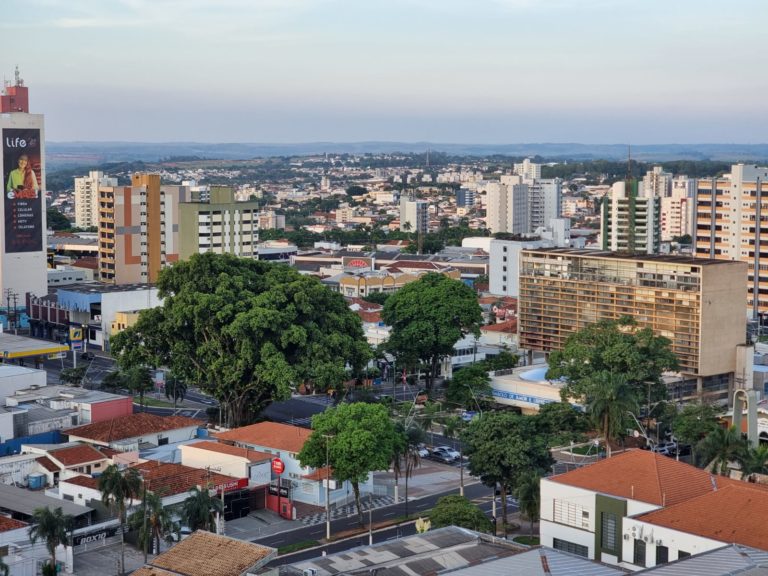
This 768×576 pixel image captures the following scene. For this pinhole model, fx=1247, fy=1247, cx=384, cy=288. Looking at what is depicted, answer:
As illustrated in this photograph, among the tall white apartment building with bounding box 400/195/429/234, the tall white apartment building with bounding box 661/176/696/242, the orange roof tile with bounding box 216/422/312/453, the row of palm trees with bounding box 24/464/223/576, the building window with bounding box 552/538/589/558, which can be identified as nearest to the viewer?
the building window with bounding box 552/538/589/558

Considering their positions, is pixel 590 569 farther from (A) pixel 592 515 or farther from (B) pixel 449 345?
(B) pixel 449 345

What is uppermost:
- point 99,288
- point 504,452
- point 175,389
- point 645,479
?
point 99,288

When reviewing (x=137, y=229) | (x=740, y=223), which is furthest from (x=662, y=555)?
(x=137, y=229)

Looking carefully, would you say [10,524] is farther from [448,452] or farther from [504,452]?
[448,452]

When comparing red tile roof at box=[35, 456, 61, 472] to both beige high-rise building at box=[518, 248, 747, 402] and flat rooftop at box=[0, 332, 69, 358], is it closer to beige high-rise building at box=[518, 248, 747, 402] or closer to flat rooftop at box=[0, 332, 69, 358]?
flat rooftop at box=[0, 332, 69, 358]

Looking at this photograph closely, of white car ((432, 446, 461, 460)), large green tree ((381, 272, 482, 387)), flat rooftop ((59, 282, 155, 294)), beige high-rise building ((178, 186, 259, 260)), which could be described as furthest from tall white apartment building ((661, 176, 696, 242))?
white car ((432, 446, 461, 460))

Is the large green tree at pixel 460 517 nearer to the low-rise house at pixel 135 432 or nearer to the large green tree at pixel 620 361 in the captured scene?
the large green tree at pixel 620 361

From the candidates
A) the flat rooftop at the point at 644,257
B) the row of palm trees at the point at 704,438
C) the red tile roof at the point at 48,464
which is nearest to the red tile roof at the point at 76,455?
the red tile roof at the point at 48,464
